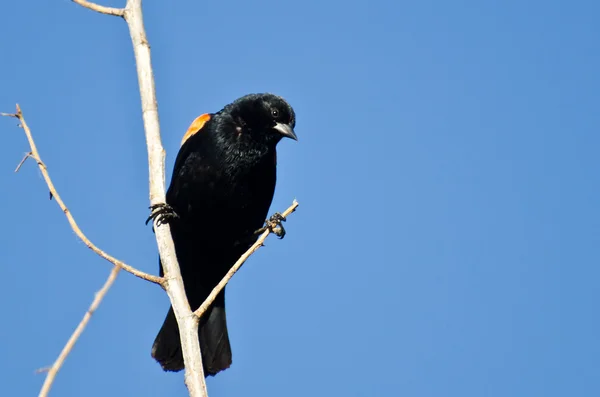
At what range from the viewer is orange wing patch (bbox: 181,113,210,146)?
5.80 m

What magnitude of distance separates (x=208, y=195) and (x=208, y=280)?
78 cm

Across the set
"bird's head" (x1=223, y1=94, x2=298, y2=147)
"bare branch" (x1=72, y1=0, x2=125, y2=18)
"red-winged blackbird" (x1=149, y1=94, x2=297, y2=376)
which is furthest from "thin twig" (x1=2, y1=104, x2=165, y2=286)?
"bird's head" (x1=223, y1=94, x2=298, y2=147)

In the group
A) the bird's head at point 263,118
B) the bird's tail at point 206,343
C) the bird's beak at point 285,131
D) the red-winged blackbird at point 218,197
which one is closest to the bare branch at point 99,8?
the red-winged blackbird at point 218,197

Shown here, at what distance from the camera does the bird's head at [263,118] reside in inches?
223

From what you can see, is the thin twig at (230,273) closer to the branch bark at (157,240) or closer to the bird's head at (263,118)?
the branch bark at (157,240)

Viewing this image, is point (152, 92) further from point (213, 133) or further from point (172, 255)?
point (213, 133)

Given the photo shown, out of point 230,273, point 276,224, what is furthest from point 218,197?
point 230,273

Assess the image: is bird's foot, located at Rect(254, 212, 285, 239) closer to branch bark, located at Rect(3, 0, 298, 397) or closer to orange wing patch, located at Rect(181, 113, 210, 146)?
orange wing patch, located at Rect(181, 113, 210, 146)

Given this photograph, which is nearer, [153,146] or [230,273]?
[230,273]

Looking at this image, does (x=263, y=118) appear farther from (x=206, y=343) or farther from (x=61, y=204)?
(x=61, y=204)

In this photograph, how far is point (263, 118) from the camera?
577 cm

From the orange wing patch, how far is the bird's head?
0.59 feet

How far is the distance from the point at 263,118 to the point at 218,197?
725mm

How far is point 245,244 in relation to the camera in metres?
5.80
